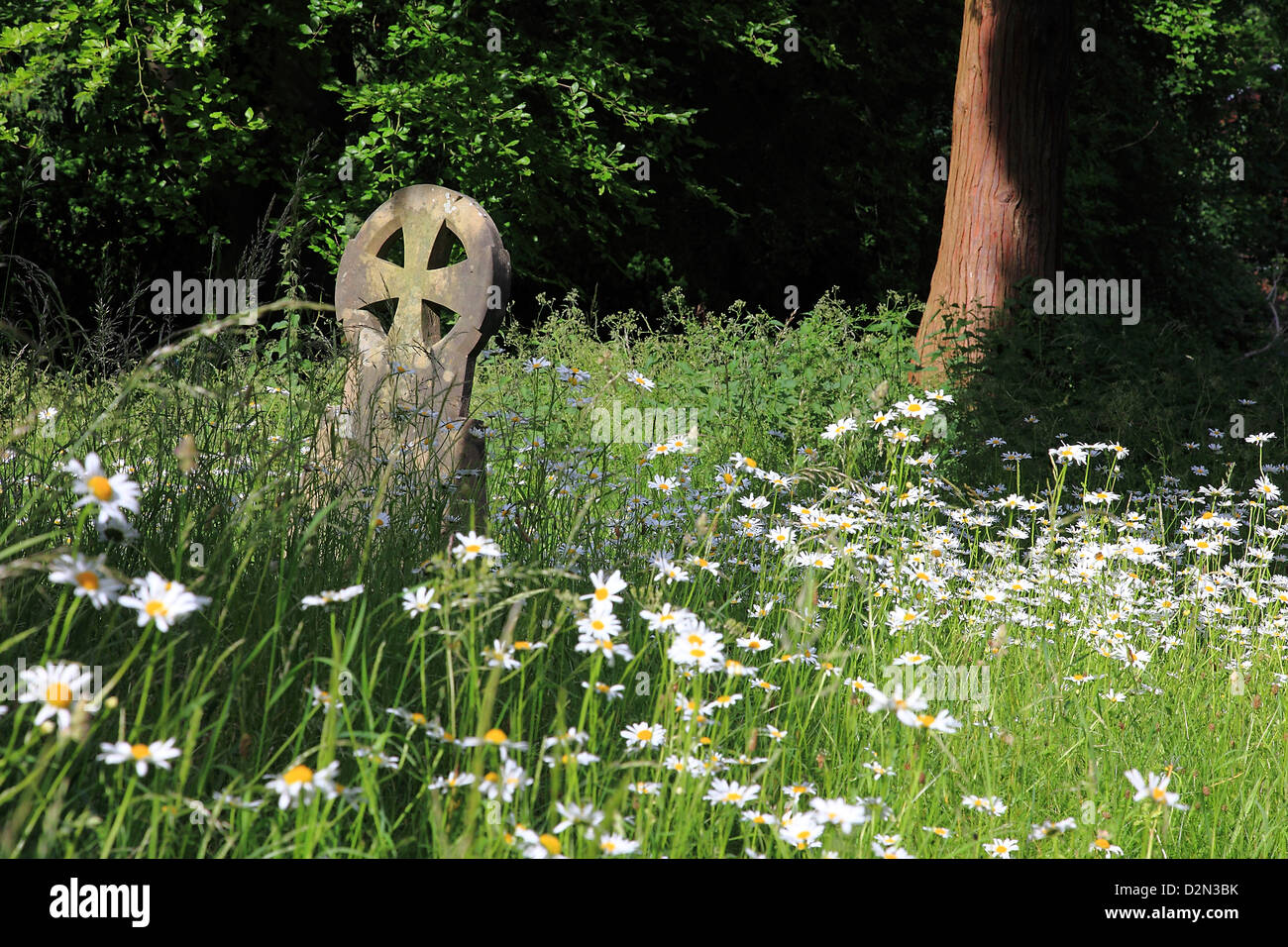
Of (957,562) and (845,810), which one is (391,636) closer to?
(845,810)

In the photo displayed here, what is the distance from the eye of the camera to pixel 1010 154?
7469 mm

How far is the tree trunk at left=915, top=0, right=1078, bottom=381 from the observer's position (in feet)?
24.2

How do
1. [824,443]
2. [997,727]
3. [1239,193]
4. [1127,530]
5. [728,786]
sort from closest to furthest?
1. [728,786]
2. [997,727]
3. [1127,530]
4. [824,443]
5. [1239,193]

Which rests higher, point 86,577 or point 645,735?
point 86,577

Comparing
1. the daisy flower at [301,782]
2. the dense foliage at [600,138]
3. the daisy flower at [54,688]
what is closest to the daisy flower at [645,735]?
the daisy flower at [301,782]

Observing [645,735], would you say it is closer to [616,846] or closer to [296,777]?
[616,846]

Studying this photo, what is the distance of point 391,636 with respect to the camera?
222 cm

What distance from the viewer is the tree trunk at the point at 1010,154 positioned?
291 inches

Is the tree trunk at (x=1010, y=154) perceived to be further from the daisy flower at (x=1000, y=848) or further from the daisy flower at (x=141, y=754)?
the daisy flower at (x=141, y=754)

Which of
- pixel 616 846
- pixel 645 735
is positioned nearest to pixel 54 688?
pixel 616 846

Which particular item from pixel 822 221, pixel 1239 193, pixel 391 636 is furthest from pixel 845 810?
pixel 1239 193

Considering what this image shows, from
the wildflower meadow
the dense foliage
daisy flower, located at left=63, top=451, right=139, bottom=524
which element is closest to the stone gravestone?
the wildflower meadow

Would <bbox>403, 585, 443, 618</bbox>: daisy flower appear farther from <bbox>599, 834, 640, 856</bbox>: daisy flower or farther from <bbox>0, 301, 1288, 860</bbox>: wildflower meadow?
<bbox>599, 834, 640, 856</bbox>: daisy flower

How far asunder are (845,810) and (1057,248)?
7.05m
